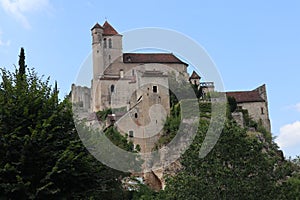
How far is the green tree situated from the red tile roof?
4906 cm

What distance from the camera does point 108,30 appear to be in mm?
98875

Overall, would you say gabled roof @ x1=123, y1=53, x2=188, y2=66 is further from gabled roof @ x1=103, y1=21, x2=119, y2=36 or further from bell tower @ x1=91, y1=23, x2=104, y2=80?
gabled roof @ x1=103, y1=21, x2=119, y2=36

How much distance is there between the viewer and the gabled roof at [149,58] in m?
93.6

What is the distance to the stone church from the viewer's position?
63.4 m

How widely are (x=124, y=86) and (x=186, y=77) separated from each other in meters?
10.3

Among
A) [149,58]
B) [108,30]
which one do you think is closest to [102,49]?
[108,30]

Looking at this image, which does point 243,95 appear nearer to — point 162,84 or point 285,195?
point 162,84

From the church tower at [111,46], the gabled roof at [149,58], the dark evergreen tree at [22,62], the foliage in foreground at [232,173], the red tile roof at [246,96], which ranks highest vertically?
the church tower at [111,46]

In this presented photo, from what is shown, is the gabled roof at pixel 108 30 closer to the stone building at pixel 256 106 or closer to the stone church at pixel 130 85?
the stone church at pixel 130 85

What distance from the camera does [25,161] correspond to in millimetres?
25031

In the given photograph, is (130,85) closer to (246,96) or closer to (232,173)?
(246,96)

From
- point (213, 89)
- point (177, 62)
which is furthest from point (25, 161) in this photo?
point (177, 62)

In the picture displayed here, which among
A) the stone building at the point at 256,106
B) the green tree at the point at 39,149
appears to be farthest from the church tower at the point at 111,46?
the green tree at the point at 39,149

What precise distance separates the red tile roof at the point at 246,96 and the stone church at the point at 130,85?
143mm
